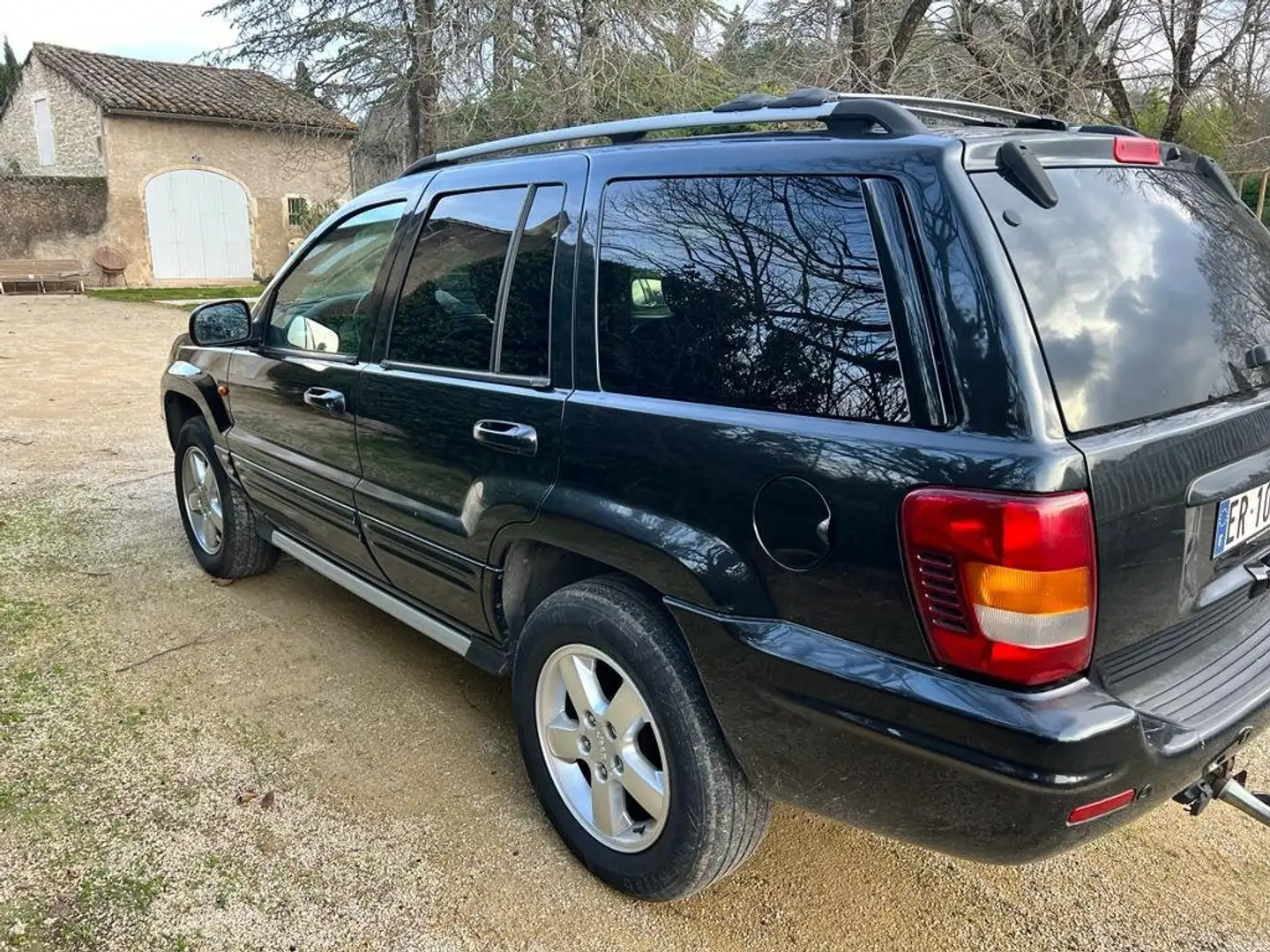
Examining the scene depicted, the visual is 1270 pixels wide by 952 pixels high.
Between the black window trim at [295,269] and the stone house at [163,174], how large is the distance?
1847 cm

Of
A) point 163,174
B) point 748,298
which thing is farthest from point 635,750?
point 163,174

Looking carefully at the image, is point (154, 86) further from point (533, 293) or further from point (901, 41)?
point (533, 293)

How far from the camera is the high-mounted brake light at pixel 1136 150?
2040mm

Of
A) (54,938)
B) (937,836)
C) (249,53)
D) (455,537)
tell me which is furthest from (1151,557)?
(249,53)

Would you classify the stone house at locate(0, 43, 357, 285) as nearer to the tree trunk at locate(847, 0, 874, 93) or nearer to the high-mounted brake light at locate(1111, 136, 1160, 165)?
the tree trunk at locate(847, 0, 874, 93)

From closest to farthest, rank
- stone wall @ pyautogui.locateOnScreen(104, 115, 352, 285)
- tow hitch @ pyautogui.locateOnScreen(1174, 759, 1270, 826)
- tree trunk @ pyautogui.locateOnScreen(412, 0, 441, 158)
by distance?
1. tow hitch @ pyautogui.locateOnScreen(1174, 759, 1270, 826)
2. tree trunk @ pyautogui.locateOnScreen(412, 0, 441, 158)
3. stone wall @ pyautogui.locateOnScreen(104, 115, 352, 285)

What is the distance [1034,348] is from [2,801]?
305cm

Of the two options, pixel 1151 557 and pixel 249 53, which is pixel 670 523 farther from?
pixel 249 53

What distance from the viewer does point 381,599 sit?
3229 mm

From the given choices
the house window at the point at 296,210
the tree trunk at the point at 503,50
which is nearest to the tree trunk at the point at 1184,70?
the tree trunk at the point at 503,50

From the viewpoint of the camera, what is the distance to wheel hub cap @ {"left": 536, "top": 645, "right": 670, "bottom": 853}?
223 cm

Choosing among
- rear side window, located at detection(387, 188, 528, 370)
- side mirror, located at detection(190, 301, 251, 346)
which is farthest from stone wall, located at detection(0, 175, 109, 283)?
rear side window, located at detection(387, 188, 528, 370)

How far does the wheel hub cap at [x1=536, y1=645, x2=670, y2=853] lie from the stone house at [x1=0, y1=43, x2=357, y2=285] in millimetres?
20475

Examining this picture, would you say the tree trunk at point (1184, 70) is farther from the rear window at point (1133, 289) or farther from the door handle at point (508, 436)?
the door handle at point (508, 436)
